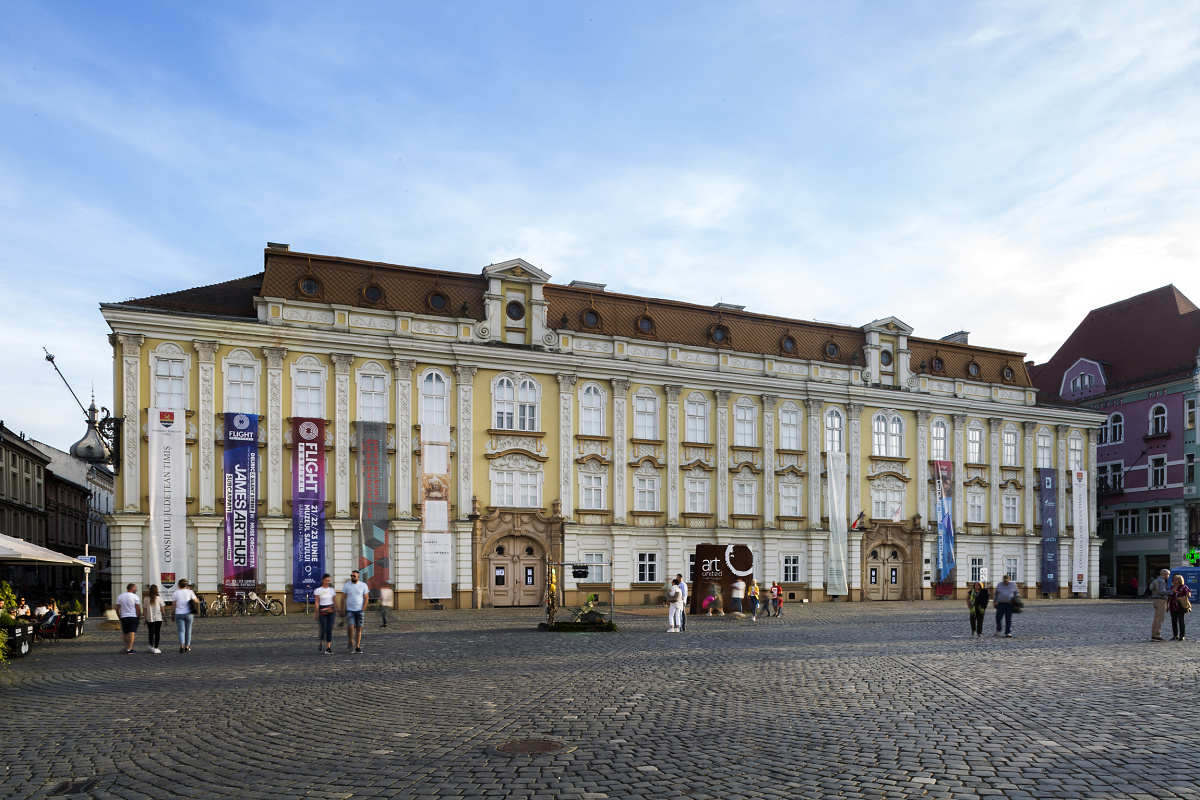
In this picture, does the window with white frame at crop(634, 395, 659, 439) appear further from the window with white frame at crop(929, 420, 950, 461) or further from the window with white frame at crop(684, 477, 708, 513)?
the window with white frame at crop(929, 420, 950, 461)

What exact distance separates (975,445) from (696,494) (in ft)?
59.1

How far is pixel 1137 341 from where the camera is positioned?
2547 inches

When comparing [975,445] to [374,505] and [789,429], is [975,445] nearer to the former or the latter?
[789,429]

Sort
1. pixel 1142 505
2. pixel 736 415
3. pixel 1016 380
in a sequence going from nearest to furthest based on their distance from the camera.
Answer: pixel 736 415 → pixel 1016 380 → pixel 1142 505

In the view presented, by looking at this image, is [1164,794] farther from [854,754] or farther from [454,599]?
[454,599]

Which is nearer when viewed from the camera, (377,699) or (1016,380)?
(377,699)

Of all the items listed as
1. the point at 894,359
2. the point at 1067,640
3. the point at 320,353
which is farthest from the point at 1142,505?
the point at 320,353

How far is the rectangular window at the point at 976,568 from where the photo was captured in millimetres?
52469

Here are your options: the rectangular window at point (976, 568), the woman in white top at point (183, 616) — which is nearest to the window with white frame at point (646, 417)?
the rectangular window at point (976, 568)

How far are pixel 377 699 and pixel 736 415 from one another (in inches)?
1359

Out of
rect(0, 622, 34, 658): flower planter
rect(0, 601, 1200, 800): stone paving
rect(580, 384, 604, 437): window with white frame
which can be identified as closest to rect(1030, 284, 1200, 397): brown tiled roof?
rect(580, 384, 604, 437): window with white frame

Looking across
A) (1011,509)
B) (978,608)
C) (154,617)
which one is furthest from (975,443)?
(154,617)

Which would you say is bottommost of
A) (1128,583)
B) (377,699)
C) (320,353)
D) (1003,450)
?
(1128,583)

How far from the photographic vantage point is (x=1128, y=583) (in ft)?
204
